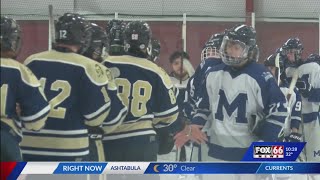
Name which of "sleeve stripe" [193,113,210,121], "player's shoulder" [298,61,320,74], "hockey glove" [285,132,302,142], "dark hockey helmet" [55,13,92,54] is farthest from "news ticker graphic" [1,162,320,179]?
"dark hockey helmet" [55,13,92,54]

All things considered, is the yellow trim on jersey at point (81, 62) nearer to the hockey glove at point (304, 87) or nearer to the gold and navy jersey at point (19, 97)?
the gold and navy jersey at point (19, 97)

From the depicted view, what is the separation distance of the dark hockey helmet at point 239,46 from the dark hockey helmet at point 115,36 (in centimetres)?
48

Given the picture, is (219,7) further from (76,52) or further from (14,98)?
(14,98)

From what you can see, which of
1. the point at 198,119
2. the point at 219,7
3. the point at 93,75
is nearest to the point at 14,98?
the point at 93,75

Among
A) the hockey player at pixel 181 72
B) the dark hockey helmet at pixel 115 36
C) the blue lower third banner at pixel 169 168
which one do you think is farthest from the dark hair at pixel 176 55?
the blue lower third banner at pixel 169 168

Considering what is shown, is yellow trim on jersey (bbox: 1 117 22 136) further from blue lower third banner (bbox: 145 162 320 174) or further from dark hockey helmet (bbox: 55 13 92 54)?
blue lower third banner (bbox: 145 162 320 174)

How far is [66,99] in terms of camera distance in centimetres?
258

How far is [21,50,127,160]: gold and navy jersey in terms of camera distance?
257cm

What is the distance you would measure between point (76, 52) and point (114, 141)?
0.46 m

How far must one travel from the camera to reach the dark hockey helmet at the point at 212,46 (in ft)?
8.82

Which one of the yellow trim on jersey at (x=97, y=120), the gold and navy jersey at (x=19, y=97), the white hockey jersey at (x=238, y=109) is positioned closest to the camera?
the gold and navy jersey at (x=19, y=97)

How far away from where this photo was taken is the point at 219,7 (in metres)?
2.71

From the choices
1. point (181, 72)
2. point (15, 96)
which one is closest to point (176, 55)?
point (181, 72)

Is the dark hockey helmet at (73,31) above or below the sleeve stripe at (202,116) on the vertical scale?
above
